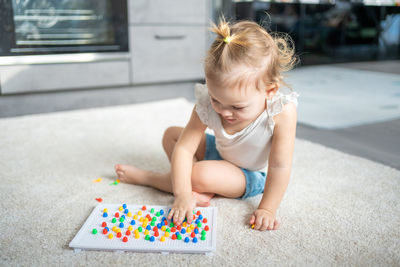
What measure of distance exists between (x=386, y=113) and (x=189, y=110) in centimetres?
102

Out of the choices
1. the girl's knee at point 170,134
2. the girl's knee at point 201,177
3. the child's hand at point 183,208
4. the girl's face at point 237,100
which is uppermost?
the girl's face at point 237,100

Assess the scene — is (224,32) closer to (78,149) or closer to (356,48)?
(78,149)

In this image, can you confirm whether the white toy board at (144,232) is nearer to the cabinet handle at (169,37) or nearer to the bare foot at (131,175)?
the bare foot at (131,175)

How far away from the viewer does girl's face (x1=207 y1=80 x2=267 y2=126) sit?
74 cm

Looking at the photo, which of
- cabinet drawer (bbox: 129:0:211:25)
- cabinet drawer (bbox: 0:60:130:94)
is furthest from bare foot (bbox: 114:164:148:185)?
cabinet drawer (bbox: 129:0:211:25)

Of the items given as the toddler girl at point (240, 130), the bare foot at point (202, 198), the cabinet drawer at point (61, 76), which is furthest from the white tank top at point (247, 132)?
the cabinet drawer at point (61, 76)

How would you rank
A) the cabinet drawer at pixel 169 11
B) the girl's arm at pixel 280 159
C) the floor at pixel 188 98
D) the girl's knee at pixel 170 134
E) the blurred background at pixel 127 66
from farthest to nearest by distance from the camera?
the cabinet drawer at pixel 169 11 → the blurred background at pixel 127 66 → the floor at pixel 188 98 → the girl's knee at pixel 170 134 → the girl's arm at pixel 280 159

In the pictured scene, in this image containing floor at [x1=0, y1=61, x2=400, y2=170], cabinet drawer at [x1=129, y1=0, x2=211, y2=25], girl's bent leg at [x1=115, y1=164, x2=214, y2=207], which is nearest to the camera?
girl's bent leg at [x1=115, y1=164, x2=214, y2=207]

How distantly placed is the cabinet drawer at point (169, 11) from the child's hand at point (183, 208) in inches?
53.7

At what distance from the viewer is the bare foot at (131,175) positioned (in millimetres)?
1009

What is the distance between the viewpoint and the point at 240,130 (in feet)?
2.93

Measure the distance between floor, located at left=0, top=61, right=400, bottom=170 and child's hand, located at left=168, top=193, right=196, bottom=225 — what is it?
729 mm

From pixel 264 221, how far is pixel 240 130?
0.74 feet

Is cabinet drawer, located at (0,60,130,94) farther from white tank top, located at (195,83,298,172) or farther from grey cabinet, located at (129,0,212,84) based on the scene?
white tank top, located at (195,83,298,172)
